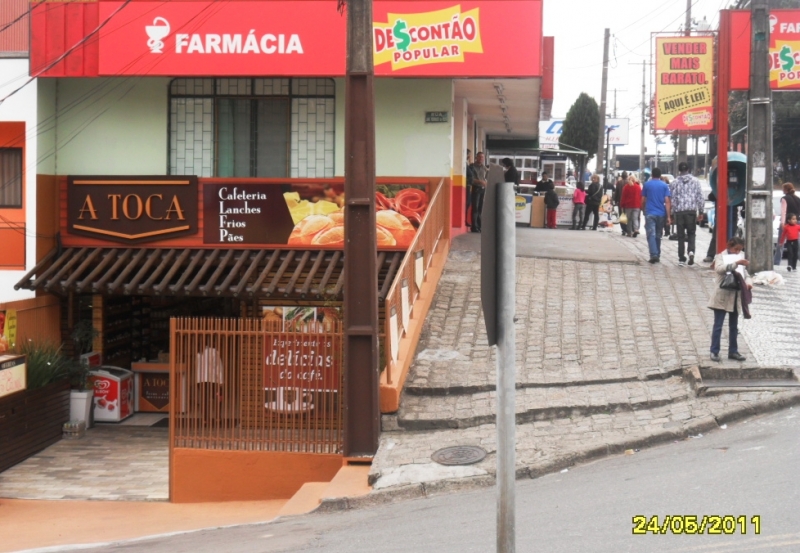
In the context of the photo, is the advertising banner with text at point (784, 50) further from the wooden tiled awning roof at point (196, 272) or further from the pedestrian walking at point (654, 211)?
the wooden tiled awning roof at point (196, 272)

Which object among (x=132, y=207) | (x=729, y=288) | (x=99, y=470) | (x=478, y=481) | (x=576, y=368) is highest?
(x=132, y=207)

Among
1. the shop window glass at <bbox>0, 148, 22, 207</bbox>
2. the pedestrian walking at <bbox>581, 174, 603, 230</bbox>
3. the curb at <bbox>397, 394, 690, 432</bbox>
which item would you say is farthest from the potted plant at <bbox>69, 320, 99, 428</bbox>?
the pedestrian walking at <bbox>581, 174, 603, 230</bbox>

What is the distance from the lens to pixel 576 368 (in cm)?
1173

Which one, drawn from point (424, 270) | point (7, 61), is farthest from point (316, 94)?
point (7, 61)

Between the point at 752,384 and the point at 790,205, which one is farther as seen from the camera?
the point at 790,205

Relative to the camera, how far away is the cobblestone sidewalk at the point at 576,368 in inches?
377

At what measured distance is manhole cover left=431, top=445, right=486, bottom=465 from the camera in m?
9.32

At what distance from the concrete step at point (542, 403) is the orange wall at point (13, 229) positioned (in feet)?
26.0

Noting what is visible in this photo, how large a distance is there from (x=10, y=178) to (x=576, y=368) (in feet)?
33.8

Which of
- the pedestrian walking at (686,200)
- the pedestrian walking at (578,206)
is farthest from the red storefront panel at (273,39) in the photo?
the pedestrian walking at (578,206)

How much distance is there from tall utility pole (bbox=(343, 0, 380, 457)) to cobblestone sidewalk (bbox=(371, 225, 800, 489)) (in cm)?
42

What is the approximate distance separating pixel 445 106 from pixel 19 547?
368 inches

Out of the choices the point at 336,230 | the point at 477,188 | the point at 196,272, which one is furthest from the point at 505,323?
the point at 477,188
